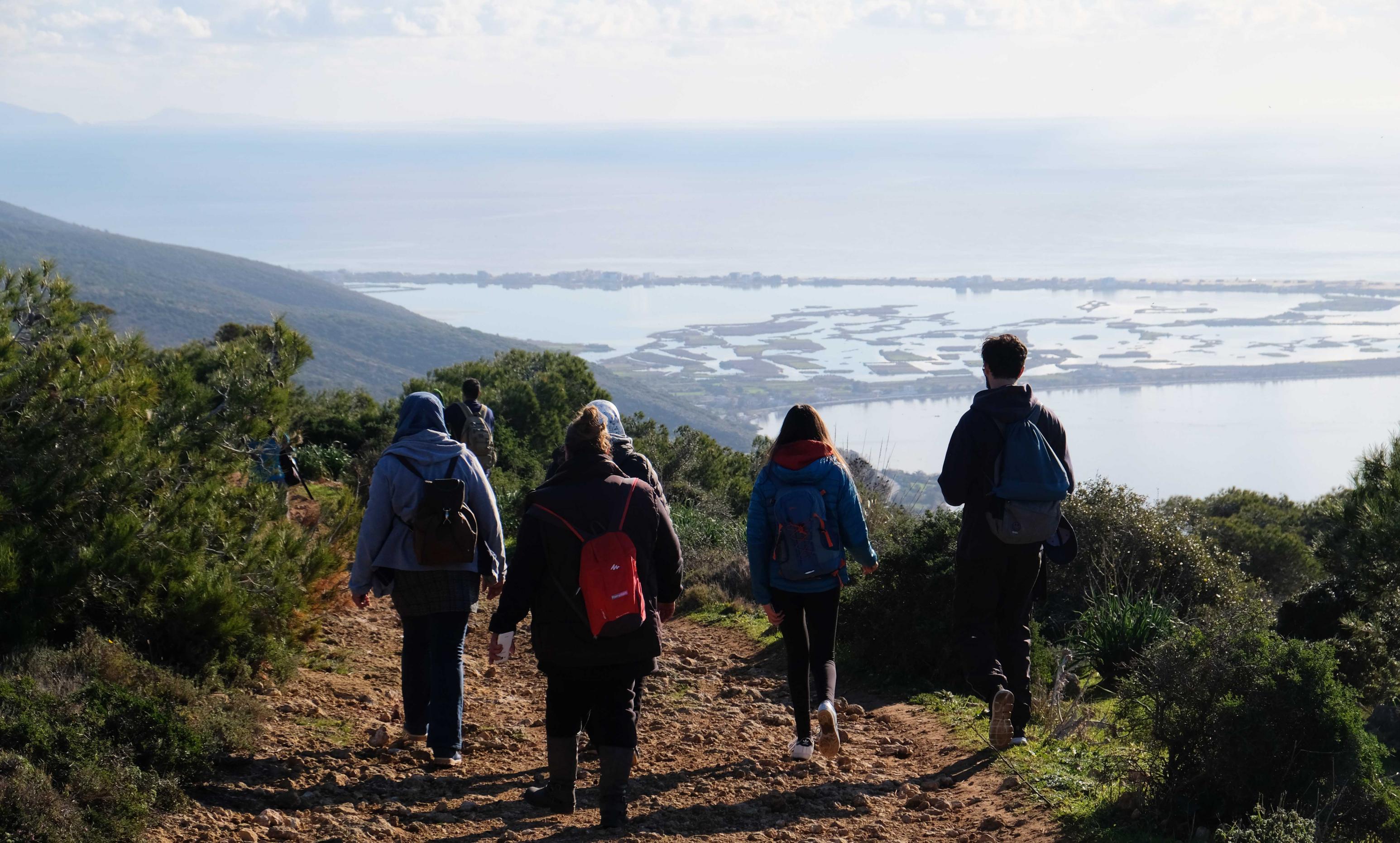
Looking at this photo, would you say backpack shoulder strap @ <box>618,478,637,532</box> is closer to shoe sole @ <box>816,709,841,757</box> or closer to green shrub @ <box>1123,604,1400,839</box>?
shoe sole @ <box>816,709,841,757</box>

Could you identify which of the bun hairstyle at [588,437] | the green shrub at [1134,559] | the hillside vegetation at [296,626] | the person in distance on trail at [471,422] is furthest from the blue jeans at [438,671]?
the person in distance on trail at [471,422]

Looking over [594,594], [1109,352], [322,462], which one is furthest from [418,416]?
[1109,352]

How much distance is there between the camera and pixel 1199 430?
72688 millimetres

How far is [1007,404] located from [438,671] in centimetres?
264

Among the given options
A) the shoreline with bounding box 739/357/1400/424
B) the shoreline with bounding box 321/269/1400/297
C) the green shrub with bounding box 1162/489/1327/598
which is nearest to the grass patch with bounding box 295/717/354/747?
the green shrub with bounding box 1162/489/1327/598

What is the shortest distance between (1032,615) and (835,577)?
373 cm

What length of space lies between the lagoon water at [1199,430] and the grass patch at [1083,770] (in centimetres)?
3699

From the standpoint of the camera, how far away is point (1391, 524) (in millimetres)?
7559

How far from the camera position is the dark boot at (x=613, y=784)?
13.4 feet

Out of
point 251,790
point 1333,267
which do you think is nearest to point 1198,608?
point 251,790

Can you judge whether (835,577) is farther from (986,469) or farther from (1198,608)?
(1198,608)

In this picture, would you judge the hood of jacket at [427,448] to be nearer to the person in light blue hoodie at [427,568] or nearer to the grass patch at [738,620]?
the person in light blue hoodie at [427,568]

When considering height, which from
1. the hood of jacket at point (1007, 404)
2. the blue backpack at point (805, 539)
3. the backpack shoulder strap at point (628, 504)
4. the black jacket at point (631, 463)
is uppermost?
the hood of jacket at point (1007, 404)

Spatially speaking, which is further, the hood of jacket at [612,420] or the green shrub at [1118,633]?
the green shrub at [1118,633]
